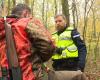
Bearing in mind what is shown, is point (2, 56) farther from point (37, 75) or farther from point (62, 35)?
point (62, 35)

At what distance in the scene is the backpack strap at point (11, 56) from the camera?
350cm

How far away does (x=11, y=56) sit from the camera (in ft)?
11.7

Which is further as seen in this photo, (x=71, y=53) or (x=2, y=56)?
(x=71, y=53)

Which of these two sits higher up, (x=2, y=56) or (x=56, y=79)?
(x=2, y=56)

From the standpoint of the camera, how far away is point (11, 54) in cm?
357

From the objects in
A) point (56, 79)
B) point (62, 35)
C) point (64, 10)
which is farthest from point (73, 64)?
point (64, 10)

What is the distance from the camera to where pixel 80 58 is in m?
6.31

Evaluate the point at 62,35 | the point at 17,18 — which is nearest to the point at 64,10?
the point at 62,35

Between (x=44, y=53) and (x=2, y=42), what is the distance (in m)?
0.50

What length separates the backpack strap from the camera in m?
3.50

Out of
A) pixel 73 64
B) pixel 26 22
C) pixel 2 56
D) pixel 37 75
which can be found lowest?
pixel 73 64

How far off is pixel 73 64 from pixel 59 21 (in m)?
0.91

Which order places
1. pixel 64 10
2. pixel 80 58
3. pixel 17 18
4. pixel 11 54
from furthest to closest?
1. pixel 64 10
2. pixel 80 58
3. pixel 17 18
4. pixel 11 54

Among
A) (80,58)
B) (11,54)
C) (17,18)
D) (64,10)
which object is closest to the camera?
(11,54)
